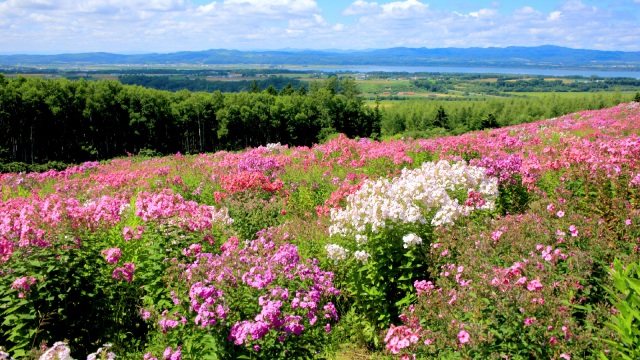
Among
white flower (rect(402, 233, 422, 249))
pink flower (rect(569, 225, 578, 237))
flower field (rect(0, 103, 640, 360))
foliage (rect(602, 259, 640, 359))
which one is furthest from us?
white flower (rect(402, 233, 422, 249))

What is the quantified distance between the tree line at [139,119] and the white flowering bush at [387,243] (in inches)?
1700

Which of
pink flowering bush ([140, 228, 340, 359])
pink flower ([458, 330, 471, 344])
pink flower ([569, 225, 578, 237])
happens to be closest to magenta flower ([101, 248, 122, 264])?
pink flowering bush ([140, 228, 340, 359])

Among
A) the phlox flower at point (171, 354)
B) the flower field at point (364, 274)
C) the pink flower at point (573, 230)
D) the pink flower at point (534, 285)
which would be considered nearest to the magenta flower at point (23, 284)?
the flower field at point (364, 274)

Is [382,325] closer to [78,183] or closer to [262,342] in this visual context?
[262,342]

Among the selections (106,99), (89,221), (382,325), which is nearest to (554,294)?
(382,325)

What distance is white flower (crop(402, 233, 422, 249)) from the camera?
4.84 m

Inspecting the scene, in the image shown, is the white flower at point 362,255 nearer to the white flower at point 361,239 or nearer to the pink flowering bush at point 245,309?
the white flower at point 361,239

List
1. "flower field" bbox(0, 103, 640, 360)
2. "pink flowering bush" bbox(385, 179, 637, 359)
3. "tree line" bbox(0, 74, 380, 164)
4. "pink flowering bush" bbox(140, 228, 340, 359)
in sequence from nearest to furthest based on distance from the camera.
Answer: "pink flowering bush" bbox(385, 179, 637, 359) < "flower field" bbox(0, 103, 640, 360) < "pink flowering bush" bbox(140, 228, 340, 359) < "tree line" bbox(0, 74, 380, 164)

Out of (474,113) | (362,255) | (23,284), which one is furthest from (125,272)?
(474,113)

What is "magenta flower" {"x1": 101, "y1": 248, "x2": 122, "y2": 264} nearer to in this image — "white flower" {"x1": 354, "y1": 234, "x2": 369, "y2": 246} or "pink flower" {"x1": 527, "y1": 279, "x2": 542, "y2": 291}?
"white flower" {"x1": 354, "y1": 234, "x2": 369, "y2": 246}

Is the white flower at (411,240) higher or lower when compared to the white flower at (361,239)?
higher

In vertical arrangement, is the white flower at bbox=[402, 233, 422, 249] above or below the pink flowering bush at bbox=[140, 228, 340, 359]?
above

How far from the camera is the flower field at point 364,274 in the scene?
3.35 m

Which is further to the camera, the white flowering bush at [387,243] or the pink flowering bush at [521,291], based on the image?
the white flowering bush at [387,243]
